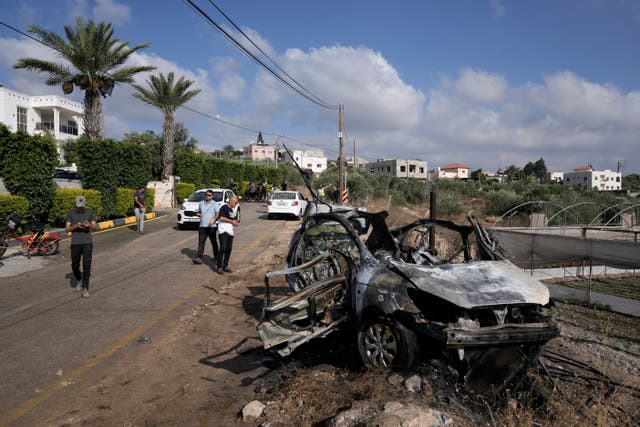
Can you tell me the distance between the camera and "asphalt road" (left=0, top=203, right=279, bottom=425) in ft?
15.7

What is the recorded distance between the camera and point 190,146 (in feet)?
202

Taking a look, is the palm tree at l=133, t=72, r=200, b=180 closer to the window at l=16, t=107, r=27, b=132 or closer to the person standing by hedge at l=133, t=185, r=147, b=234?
the person standing by hedge at l=133, t=185, r=147, b=234

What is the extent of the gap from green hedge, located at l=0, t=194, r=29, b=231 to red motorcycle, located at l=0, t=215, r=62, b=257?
2.18 feet

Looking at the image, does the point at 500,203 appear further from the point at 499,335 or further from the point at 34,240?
the point at 499,335

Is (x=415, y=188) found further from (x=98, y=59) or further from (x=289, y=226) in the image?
(x=98, y=59)

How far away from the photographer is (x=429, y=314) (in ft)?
16.2

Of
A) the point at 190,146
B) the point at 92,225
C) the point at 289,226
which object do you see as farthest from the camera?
the point at 190,146

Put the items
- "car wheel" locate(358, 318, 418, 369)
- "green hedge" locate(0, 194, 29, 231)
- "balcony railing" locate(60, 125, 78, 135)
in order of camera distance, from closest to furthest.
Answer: "car wheel" locate(358, 318, 418, 369), "green hedge" locate(0, 194, 29, 231), "balcony railing" locate(60, 125, 78, 135)

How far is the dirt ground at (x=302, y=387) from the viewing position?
397 centimetres

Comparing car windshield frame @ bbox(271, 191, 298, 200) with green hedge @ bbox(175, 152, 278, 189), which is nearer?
car windshield frame @ bbox(271, 191, 298, 200)

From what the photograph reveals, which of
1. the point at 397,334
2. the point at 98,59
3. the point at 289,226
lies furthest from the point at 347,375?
the point at 98,59

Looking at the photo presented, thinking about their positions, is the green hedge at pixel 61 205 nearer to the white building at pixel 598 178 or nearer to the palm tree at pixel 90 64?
the palm tree at pixel 90 64

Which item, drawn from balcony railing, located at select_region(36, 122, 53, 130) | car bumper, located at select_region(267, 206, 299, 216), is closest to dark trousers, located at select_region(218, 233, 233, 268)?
car bumper, located at select_region(267, 206, 299, 216)

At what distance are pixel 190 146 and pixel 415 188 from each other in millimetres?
34506
